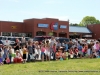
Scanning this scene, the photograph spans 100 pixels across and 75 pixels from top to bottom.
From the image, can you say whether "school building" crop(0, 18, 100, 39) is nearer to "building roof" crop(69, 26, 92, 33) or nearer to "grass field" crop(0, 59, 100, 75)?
"building roof" crop(69, 26, 92, 33)

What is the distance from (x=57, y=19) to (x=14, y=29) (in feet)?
39.2

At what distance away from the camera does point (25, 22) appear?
207ft

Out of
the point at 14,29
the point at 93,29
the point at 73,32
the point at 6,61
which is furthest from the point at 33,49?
the point at 93,29

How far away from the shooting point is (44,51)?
18.4 metres

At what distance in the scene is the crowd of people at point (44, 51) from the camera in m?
16.3

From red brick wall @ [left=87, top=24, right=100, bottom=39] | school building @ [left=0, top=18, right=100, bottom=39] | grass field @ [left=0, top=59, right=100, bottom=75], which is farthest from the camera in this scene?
red brick wall @ [left=87, top=24, right=100, bottom=39]

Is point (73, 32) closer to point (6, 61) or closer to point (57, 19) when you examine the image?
point (57, 19)

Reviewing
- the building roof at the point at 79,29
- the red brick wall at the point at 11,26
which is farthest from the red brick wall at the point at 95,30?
the red brick wall at the point at 11,26

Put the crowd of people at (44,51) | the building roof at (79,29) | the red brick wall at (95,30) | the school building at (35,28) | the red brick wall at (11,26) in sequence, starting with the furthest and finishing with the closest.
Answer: the red brick wall at (95,30) → the building roof at (79,29) → the school building at (35,28) → the red brick wall at (11,26) → the crowd of people at (44,51)

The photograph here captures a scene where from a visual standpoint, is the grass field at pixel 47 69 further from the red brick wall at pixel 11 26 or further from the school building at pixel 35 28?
the red brick wall at pixel 11 26

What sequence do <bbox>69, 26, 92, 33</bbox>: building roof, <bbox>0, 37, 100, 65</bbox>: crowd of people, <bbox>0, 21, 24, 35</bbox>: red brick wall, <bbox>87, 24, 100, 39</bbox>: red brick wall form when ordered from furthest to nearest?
<bbox>87, 24, 100, 39</bbox>: red brick wall, <bbox>69, 26, 92, 33</bbox>: building roof, <bbox>0, 21, 24, 35</bbox>: red brick wall, <bbox>0, 37, 100, 65</bbox>: crowd of people

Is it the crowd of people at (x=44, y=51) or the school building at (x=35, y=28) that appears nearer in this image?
the crowd of people at (x=44, y=51)

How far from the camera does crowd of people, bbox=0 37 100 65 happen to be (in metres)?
16.3

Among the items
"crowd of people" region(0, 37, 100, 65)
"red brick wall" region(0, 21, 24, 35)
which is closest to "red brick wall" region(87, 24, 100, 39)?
"red brick wall" region(0, 21, 24, 35)
